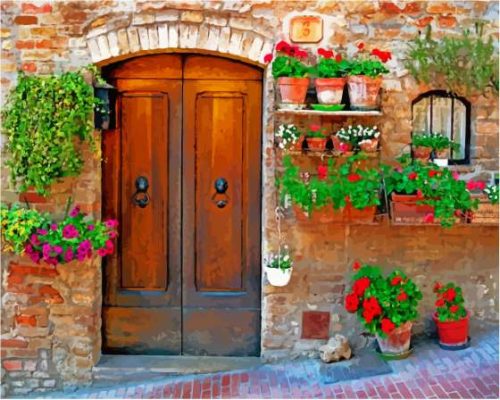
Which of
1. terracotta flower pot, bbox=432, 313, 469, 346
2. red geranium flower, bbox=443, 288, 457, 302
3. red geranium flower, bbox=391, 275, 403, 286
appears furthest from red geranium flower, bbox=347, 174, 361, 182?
→ terracotta flower pot, bbox=432, 313, 469, 346

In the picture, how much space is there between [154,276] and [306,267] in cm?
118

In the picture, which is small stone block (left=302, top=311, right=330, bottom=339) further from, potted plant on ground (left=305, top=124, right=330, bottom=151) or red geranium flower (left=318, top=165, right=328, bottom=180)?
potted plant on ground (left=305, top=124, right=330, bottom=151)

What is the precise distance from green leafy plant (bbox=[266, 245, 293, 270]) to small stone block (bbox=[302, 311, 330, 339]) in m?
0.45

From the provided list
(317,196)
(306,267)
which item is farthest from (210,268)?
(317,196)

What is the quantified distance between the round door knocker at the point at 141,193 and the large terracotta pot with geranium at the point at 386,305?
5.48ft

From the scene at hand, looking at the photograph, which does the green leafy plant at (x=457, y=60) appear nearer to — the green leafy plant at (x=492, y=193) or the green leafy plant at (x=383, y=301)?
the green leafy plant at (x=492, y=193)

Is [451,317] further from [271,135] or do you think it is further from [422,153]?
[271,135]

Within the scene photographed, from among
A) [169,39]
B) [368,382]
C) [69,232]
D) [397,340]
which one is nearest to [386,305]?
[397,340]

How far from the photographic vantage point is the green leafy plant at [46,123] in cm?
485

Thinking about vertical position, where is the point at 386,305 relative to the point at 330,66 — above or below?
below

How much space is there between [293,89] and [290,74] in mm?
105

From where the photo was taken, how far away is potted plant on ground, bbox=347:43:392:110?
481cm

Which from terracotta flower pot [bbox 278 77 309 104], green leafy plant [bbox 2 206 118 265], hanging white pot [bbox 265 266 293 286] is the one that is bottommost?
hanging white pot [bbox 265 266 293 286]

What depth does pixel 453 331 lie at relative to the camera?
16.7 feet
